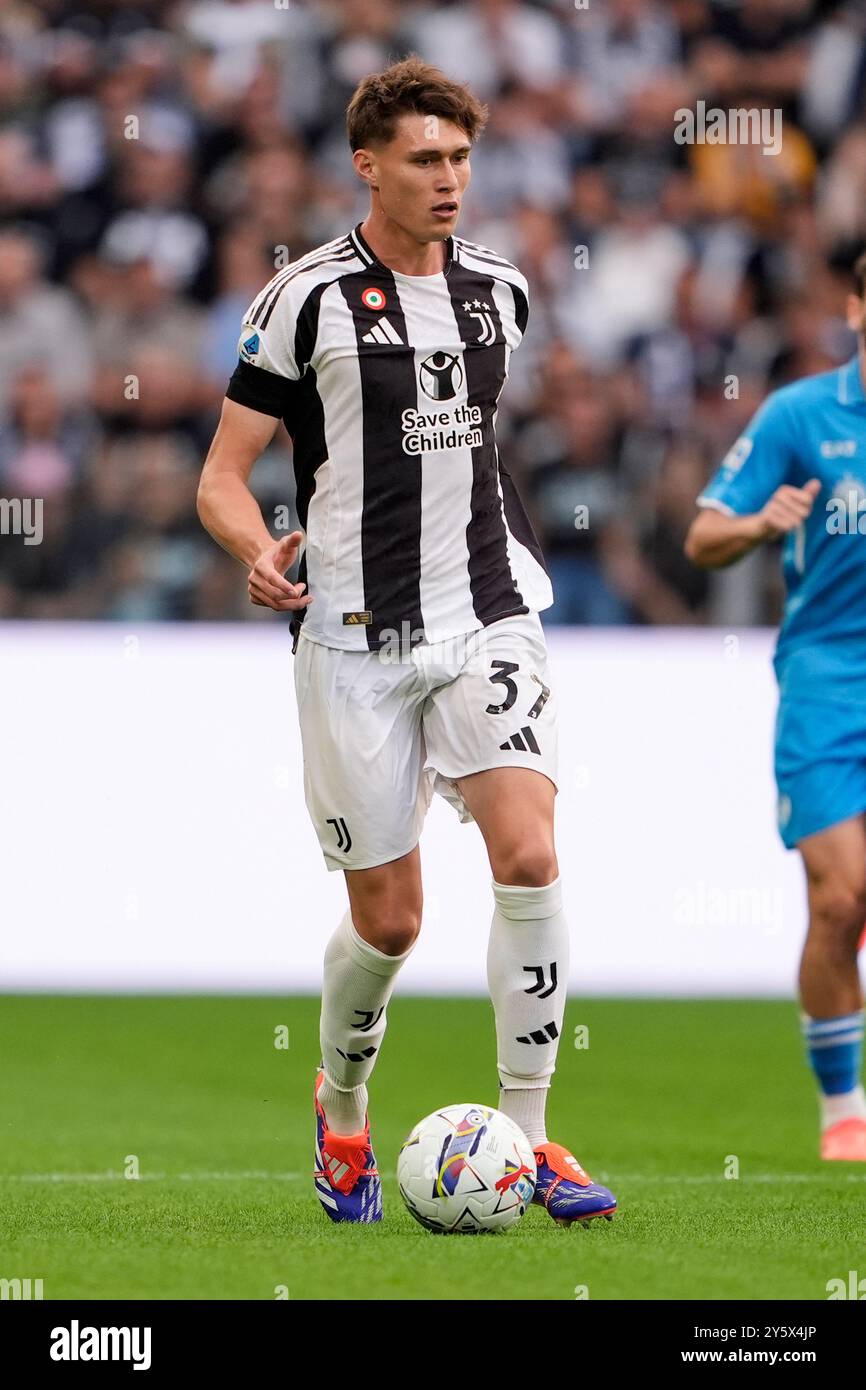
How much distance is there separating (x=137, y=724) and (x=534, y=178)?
464 cm

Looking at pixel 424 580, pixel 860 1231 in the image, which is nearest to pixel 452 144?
pixel 424 580

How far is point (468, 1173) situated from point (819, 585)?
86.9 inches

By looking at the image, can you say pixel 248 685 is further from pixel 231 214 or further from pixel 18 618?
pixel 231 214

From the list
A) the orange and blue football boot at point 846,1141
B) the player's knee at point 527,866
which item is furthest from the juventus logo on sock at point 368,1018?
the orange and blue football boot at point 846,1141

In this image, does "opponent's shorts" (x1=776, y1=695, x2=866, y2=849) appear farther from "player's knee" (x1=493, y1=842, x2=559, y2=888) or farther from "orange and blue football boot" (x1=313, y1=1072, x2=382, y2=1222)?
"orange and blue football boot" (x1=313, y1=1072, x2=382, y2=1222)

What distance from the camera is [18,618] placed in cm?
1052

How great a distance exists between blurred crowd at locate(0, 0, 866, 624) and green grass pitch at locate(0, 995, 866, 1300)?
2.48 metres

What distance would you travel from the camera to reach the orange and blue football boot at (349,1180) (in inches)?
213

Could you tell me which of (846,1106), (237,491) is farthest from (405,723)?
(846,1106)

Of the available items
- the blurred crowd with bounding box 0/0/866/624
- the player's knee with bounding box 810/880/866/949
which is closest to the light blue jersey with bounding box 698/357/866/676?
the player's knee with bounding box 810/880/866/949

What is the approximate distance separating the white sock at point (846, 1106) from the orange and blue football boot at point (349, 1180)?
1.67 meters

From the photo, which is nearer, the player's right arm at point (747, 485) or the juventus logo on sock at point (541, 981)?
the juventus logo on sock at point (541, 981)

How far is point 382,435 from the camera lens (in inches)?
207

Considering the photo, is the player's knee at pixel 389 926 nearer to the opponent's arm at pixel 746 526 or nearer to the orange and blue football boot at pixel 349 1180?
the orange and blue football boot at pixel 349 1180
